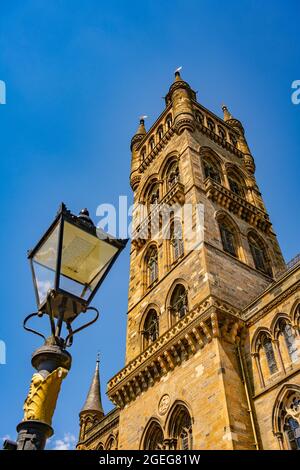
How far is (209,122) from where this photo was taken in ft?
116

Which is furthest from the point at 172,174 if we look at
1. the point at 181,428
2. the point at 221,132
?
the point at 181,428

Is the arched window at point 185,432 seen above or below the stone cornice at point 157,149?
below

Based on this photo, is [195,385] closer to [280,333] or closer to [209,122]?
[280,333]

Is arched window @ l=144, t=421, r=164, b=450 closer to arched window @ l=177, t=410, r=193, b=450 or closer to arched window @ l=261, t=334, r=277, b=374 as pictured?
arched window @ l=177, t=410, r=193, b=450

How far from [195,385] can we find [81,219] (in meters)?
12.4

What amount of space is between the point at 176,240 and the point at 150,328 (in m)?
4.97

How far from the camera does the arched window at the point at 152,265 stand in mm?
24328

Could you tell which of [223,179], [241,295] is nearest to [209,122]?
[223,179]

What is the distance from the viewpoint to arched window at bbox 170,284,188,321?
19.9 meters

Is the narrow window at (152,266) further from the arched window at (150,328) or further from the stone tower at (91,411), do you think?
the stone tower at (91,411)

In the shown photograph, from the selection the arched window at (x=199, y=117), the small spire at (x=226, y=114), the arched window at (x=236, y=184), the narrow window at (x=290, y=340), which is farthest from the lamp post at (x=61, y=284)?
the small spire at (x=226, y=114)

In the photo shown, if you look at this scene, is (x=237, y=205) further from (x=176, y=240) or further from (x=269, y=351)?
(x=269, y=351)

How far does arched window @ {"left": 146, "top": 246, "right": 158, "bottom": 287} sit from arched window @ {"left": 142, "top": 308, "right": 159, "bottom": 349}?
229cm

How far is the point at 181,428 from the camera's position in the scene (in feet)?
52.8
